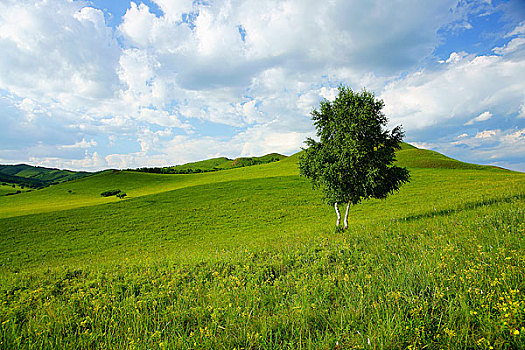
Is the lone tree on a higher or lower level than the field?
higher

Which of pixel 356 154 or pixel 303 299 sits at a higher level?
pixel 356 154

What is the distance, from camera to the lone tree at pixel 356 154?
1722 centimetres

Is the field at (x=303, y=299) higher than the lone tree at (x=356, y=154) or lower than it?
lower

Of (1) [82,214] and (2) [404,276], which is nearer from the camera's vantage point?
(2) [404,276]

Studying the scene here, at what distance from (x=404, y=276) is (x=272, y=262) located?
173 inches

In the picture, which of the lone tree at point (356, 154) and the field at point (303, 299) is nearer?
the field at point (303, 299)

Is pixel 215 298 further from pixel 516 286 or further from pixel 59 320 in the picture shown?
pixel 516 286

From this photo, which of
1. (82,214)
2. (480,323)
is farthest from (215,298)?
(82,214)

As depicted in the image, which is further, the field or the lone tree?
the lone tree

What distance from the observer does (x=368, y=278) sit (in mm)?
5961

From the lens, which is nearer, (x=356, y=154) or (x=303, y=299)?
(x=303, y=299)

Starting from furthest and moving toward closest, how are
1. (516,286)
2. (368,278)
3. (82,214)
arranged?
1. (82,214)
2. (368,278)
3. (516,286)

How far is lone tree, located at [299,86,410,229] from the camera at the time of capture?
56.5 ft

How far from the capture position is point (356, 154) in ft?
54.9
